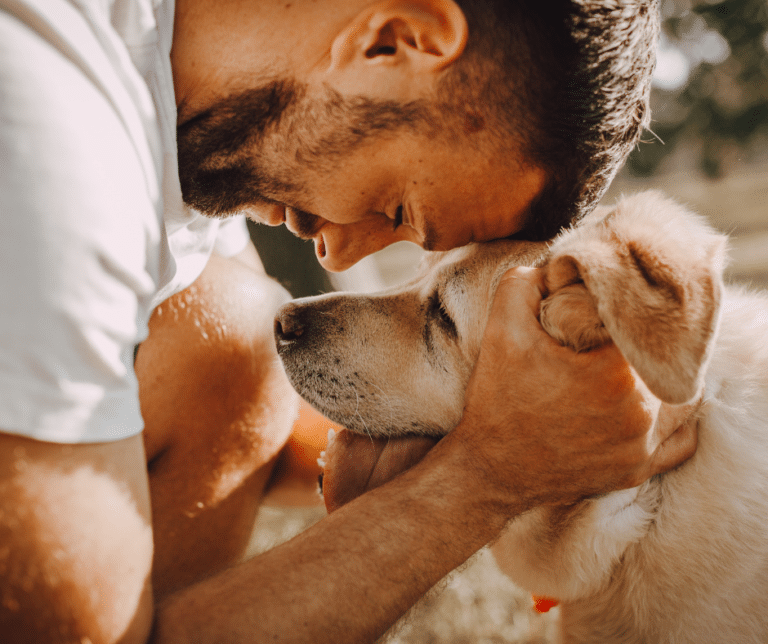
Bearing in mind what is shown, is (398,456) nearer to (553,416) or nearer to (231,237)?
(553,416)

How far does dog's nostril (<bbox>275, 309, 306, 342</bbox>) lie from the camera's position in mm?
1897

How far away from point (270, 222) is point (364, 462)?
906mm

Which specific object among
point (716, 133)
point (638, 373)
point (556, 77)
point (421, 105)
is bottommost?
point (716, 133)

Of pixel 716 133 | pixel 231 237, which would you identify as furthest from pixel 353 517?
pixel 716 133

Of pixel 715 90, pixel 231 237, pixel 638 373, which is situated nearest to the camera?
pixel 638 373

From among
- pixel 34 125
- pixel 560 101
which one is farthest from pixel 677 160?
pixel 34 125

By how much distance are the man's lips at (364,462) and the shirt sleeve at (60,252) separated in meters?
0.87

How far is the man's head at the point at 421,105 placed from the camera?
138 centimetres

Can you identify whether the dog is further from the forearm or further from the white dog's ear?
the forearm

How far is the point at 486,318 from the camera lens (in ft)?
5.49

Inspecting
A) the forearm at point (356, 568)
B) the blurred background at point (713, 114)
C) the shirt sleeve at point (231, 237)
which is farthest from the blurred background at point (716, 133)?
the forearm at point (356, 568)

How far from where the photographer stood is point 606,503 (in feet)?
5.02

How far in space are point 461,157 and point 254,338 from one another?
1.16m

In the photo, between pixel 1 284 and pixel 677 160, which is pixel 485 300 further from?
pixel 677 160
